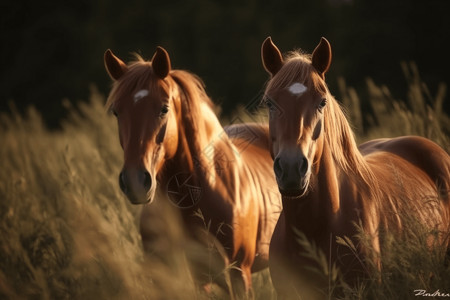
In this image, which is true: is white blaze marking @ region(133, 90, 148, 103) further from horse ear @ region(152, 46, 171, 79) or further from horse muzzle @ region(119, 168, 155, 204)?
horse muzzle @ region(119, 168, 155, 204)

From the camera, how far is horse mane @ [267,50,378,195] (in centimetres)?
255

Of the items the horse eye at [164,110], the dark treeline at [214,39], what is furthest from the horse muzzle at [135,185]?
the dark treeline at [214,39]

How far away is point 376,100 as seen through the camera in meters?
5.39

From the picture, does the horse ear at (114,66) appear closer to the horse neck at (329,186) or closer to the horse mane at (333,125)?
the horse mane at (333,125)

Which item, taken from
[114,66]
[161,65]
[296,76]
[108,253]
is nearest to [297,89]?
[296,76]

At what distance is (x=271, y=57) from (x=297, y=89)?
39cm

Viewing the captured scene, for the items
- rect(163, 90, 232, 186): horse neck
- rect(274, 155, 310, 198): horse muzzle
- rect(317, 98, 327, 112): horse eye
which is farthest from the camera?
rect(163, 90, 232, 186): horse neck

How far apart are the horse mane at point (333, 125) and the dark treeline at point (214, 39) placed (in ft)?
33.8

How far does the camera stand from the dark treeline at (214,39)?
13195 mm

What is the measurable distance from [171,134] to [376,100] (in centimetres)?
308

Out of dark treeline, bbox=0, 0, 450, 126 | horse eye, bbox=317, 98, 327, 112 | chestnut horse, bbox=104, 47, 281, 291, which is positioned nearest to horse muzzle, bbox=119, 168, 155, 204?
chestnut horse, bbox=104, 47, 281, 291

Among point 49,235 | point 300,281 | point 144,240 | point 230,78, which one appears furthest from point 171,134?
point 230,78

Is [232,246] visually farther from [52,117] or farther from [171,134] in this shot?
[52,117]

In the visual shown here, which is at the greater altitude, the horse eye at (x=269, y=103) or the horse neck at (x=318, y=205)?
the horse eye at (x=269, y=103)
